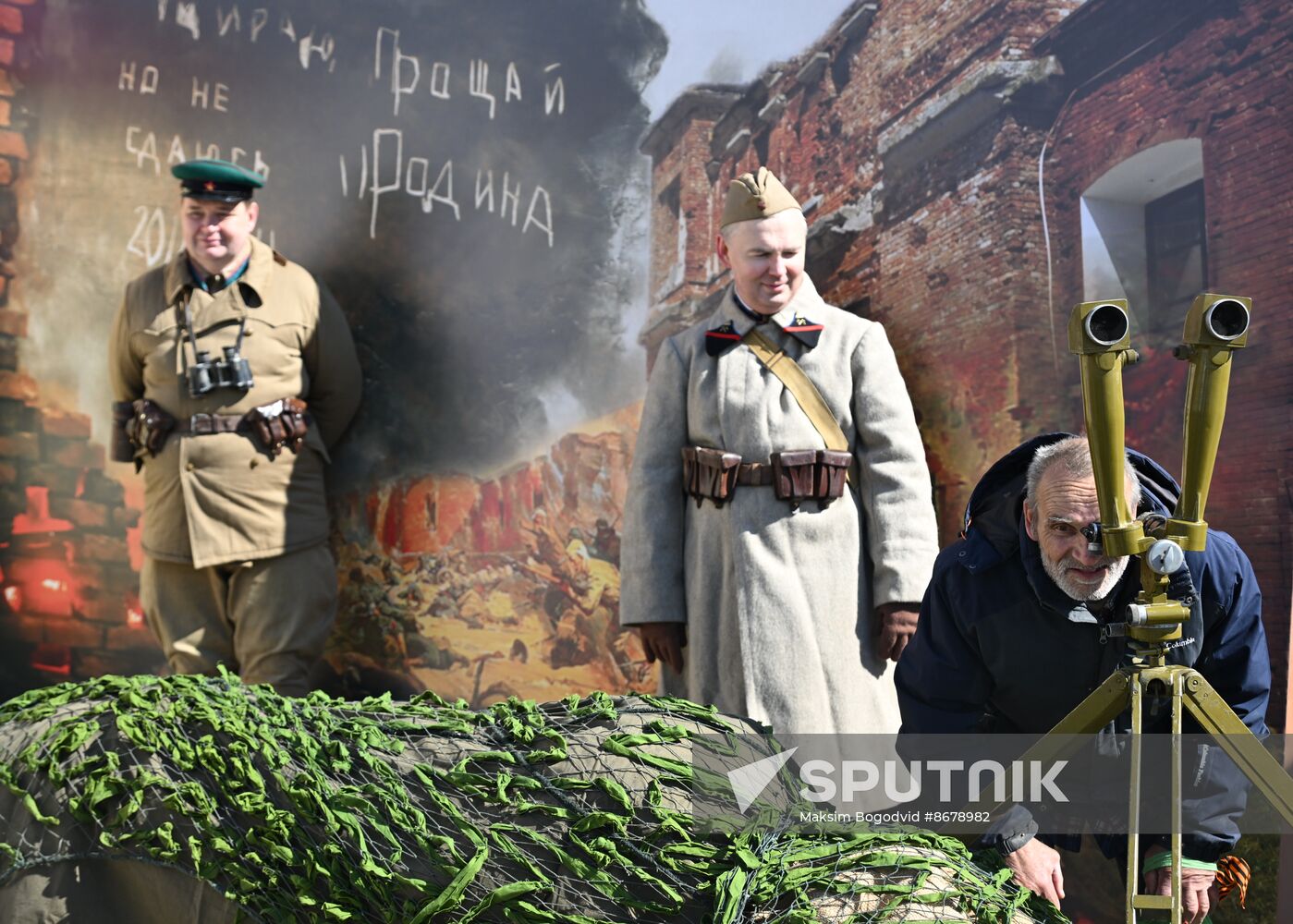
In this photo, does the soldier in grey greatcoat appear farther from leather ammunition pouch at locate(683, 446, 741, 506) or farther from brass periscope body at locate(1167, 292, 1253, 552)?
brass periscope body at locate(1167, 292, 1253, 552)

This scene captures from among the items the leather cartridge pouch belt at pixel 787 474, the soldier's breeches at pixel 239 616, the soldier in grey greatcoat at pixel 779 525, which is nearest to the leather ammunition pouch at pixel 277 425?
the soldier's breeches at pixel 239 616

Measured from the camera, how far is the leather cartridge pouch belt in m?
3.17

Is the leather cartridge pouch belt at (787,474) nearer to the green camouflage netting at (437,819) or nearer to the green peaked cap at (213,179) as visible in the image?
the green camouflage netting at (437,819)

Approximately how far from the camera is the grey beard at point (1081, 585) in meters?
1.97

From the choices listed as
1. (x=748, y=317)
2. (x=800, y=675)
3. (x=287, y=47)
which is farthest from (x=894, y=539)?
(x=287, y=47)

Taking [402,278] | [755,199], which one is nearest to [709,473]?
[755,199]

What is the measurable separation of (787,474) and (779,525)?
0.45ft

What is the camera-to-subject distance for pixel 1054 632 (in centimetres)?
208

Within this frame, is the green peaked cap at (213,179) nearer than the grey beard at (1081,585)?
No

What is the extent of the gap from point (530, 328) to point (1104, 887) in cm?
293

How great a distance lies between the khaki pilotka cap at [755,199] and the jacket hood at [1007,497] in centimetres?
123

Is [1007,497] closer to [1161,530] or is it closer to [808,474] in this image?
[1161,530]

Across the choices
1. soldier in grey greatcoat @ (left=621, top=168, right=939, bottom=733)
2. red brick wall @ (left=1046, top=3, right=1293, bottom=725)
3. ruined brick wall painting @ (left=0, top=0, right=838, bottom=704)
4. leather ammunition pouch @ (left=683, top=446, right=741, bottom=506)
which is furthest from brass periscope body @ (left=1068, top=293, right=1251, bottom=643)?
ruined brick wall painting @ (left=0, top=0, right=838, bottom=704)

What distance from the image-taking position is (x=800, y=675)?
10.3 ft
